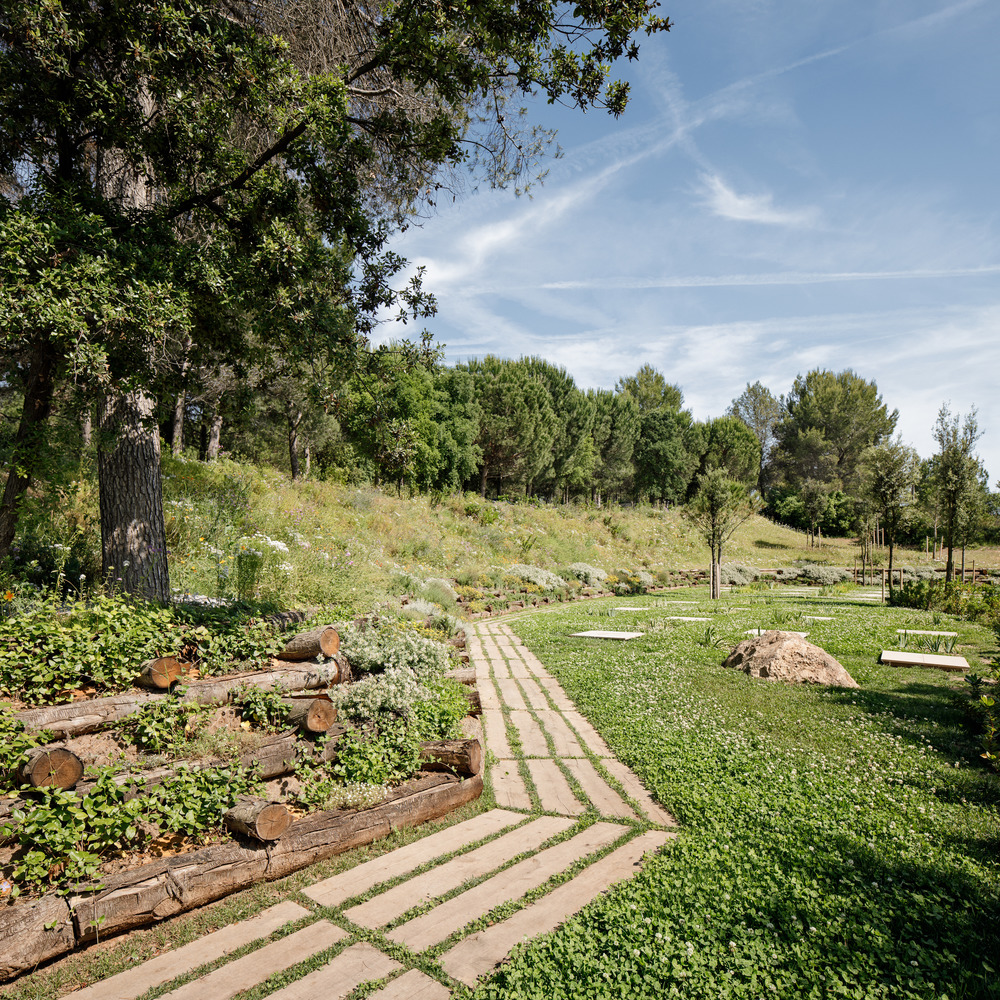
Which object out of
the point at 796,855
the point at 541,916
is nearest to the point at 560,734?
the point at 796,855

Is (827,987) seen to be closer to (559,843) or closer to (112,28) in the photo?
(559,843)

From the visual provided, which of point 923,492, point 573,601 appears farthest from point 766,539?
point 573,601

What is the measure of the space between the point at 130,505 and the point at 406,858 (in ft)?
14.1

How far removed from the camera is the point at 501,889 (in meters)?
3.02

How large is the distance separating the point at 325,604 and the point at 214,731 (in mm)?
3197

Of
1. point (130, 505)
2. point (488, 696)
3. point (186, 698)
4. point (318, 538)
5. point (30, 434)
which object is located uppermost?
point (30, 434)

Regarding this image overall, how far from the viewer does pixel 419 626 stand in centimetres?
725

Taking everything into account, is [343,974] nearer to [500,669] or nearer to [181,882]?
[181,882]

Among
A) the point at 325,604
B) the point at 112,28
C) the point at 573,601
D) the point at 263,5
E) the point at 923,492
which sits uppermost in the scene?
the point at 263,5

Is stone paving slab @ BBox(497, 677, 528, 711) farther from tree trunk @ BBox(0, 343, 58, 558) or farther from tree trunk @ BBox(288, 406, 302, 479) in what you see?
tree trunk @ BBox(288, 406, 302, 479)

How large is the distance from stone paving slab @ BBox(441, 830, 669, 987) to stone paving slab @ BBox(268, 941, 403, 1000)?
28 centimetres

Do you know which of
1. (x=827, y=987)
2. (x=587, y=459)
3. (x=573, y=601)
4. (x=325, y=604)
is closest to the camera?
(x=827, y=987)

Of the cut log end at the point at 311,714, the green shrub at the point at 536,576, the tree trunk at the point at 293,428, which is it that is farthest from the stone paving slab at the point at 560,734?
the tree trunk at the point at 293,428

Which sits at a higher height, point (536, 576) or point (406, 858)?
point (536, 576)
